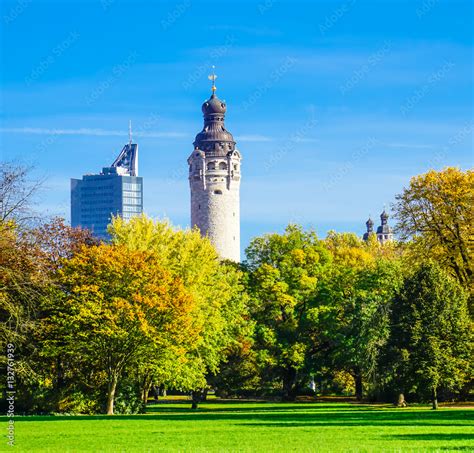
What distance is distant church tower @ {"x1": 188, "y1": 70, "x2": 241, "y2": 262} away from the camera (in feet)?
470

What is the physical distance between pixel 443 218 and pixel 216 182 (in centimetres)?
9581

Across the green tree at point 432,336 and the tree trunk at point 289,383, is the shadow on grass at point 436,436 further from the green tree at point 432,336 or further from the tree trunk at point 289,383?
the tree trunk at point 289,383

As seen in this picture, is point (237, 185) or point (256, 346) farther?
point (237, 185)

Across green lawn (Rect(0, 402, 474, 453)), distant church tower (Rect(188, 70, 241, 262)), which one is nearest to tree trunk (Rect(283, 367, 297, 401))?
green lawn (Rect(0, 402, 474, 453))

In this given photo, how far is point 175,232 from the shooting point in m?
64.2

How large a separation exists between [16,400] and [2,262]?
815 cm

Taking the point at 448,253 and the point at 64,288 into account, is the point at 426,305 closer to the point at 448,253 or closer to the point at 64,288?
the point at 448,253

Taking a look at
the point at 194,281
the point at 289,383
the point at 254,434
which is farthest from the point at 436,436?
the point at 289,383

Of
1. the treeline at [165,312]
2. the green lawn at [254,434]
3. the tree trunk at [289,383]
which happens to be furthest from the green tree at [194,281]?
the green lawn at [254,434]

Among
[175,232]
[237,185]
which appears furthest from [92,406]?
[237,185]

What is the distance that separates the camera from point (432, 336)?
164 ft

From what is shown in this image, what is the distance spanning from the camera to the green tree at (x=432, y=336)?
49.7 metres

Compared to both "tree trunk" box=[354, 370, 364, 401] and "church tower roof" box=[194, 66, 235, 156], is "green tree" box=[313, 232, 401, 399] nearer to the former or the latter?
"tree trunk" box=[354, 370, 364, 401]

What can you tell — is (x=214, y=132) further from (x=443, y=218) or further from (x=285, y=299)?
(x=443, y=218)
